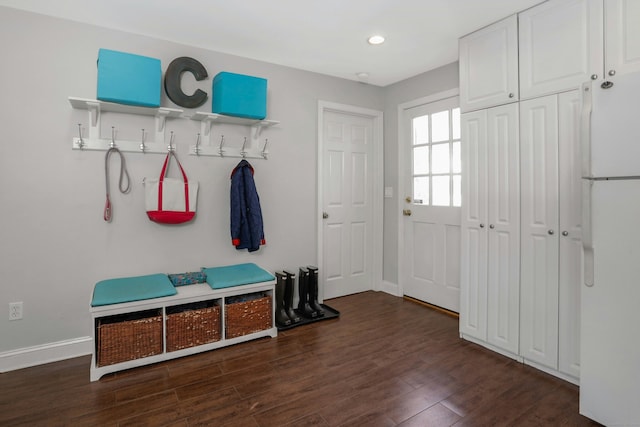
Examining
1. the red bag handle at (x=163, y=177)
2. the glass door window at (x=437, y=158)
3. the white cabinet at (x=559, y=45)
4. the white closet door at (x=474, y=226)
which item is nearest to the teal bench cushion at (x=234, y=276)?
the red bag handle at (x=163, y=177)

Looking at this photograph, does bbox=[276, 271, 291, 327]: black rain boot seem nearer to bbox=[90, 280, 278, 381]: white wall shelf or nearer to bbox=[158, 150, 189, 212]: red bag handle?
bbox=[90, 280, 278, 381]: white wall shelf

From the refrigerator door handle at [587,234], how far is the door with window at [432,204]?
1.41 meters

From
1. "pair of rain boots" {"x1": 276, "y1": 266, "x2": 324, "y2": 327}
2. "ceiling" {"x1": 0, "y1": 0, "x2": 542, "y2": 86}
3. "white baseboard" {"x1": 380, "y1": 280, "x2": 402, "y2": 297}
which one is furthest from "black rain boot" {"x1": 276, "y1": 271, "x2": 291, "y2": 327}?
"ceiling" {"x1": 0, "y1": 0, "x2": 542, "y2": 86}

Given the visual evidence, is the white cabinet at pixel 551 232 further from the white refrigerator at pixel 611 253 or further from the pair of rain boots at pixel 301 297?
the pair of rain boots at pixel 301 297

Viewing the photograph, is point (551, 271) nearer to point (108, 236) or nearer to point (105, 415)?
point (105, 415)

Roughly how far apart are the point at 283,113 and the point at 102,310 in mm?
2241

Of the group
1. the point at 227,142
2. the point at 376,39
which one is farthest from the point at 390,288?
the point at 376,39

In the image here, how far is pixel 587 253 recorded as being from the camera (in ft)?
5.76

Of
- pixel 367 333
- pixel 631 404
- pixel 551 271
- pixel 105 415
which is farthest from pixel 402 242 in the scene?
pixel 105 415

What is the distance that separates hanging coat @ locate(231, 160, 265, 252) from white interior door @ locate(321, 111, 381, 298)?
0.89 m

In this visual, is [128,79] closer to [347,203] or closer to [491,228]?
[347,203]

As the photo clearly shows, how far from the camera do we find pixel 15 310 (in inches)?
91.2

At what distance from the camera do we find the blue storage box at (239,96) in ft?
8.98

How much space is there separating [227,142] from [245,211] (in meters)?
0.66
